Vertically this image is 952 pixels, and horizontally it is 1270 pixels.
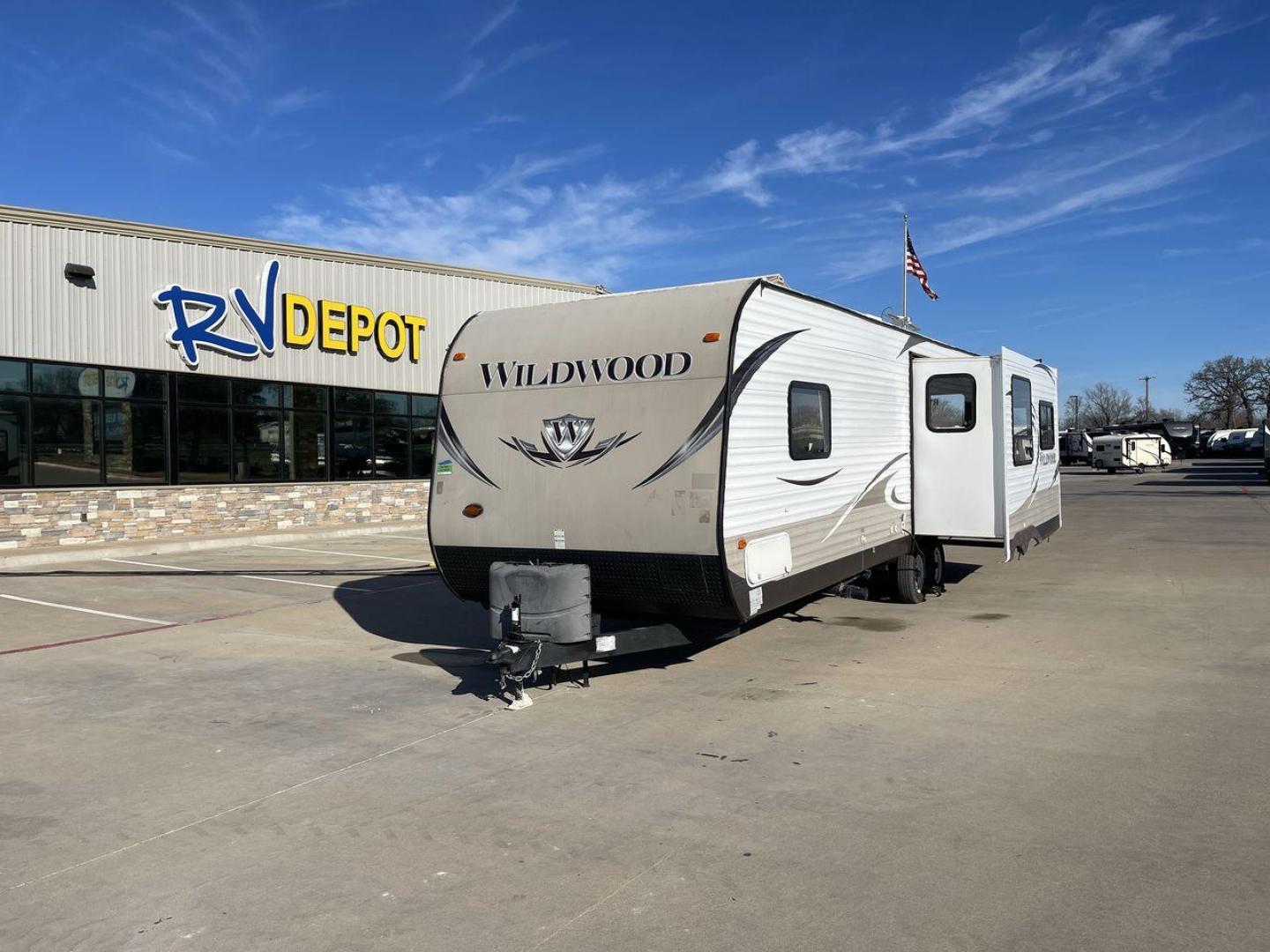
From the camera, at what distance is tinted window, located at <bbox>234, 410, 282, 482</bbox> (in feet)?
67.2

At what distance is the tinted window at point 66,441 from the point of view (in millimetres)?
17406

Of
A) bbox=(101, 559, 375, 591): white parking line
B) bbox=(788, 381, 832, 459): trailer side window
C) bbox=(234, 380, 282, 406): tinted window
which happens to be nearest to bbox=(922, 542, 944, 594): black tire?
bbox=(788, 381, 832, 459): trailer side window

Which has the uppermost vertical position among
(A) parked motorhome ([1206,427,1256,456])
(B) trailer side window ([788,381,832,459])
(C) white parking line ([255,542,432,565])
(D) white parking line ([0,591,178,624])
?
(A) parked motorhome ([1206,427,1256,456])

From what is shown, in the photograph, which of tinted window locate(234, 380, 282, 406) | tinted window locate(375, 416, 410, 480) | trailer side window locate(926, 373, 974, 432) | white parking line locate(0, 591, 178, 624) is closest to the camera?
white parking line locate(0, 591, 178, 624)

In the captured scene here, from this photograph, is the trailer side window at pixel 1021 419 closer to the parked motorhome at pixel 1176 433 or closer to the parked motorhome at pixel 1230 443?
the parked motorhome at pixel 1176 433

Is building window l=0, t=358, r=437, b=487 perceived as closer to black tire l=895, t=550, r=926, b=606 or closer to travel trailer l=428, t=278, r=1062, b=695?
black tire l=895, t=550, r=926, b=606

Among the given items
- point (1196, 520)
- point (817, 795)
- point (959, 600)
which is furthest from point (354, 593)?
point (1196, 520)

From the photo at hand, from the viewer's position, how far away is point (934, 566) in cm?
1198

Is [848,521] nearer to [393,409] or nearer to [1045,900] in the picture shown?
[1045,900]

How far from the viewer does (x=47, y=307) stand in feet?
57.0

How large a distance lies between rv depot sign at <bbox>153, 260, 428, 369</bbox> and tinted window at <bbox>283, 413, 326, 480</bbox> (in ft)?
5.02

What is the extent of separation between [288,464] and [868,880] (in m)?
19.4

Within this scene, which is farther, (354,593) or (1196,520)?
(1196,520)

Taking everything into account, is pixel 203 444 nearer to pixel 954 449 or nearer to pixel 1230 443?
pixel 954 449
